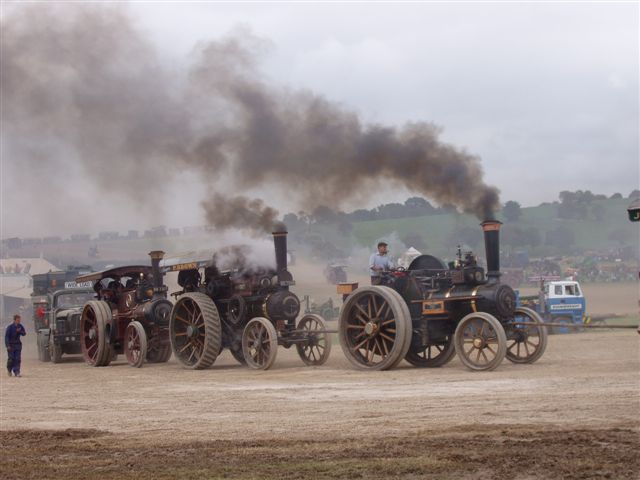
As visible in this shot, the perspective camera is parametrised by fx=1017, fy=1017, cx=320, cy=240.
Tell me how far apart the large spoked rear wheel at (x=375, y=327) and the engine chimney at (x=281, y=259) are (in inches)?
59.6

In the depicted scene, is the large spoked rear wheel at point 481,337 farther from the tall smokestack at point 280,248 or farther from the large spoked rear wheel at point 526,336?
the tall smokestack at point 280,248

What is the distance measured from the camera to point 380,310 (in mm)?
16406

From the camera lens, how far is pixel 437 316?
16359mm

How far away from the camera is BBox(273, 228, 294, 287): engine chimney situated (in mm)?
18186

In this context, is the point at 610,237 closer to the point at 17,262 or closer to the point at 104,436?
the point at 17,262

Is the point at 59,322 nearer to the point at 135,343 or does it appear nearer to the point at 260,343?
the point at 135,343

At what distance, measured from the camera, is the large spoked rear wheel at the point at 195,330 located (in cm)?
1825

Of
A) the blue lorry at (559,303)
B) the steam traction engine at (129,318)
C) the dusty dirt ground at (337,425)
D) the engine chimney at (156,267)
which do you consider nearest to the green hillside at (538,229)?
the blue lorry at (559,303)

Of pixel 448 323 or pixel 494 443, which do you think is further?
pixel 448 323

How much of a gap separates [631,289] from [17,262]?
35202mm

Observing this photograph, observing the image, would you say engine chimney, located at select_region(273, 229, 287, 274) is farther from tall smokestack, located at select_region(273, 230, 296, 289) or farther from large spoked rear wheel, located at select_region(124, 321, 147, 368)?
large spoked rear wheel, located at select_region(124, 321, 147, 368)

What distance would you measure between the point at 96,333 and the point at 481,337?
9.63 m

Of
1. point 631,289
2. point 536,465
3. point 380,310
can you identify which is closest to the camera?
point 536,465

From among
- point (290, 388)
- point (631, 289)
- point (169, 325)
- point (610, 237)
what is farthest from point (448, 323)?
point (610, 237)
